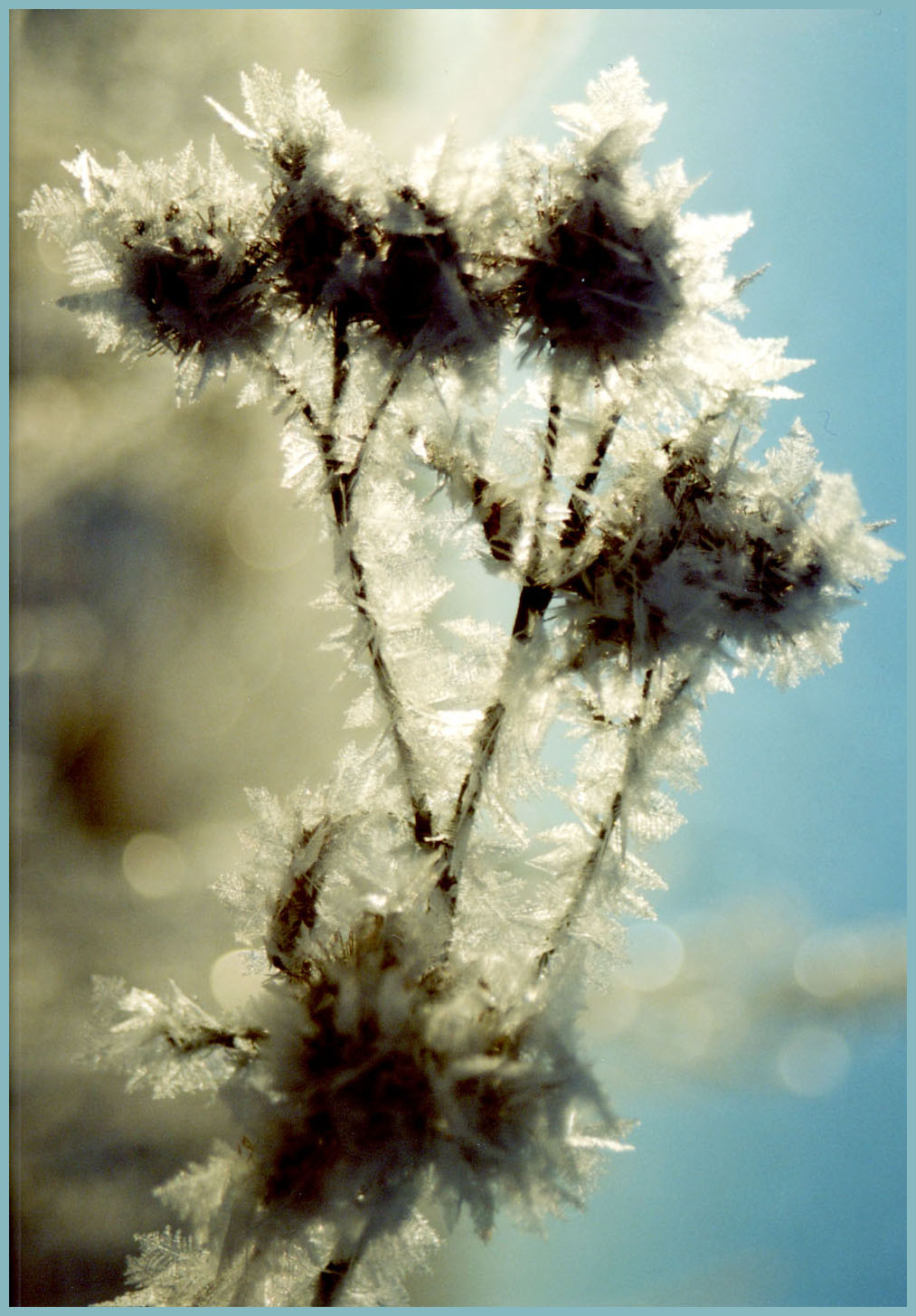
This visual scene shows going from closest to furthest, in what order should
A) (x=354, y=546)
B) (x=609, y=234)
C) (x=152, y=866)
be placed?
1. (x=609, y=234)
2. (x=354, y=546)
3. (x=152, y=866)

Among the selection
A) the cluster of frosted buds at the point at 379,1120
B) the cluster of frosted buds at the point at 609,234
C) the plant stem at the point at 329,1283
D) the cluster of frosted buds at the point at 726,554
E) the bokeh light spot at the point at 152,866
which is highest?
the cluster of frosted buds at the point at 609,234

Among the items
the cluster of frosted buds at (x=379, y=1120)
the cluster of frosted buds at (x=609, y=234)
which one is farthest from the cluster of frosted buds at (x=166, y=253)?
the cluster of frosted buds at (x=379, y=1120)

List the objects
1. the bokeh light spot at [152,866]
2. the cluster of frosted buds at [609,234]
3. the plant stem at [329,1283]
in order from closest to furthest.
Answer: the cluster of frosted buds at [609,234]
the plant stem at [329,1283]
the bokeh light spot at [152,866]

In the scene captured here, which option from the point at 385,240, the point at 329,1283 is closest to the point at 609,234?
the point at 385,240

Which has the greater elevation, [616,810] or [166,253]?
[166,253]

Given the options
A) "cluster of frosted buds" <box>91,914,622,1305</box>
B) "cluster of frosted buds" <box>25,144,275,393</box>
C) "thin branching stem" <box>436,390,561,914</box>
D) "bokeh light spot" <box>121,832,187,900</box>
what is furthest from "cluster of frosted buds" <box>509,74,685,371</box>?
"bokeh light spot" <box>121,832,187,900</box>

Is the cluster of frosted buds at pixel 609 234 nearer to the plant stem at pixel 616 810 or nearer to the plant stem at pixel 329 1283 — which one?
the plant stem at pixel 616 810

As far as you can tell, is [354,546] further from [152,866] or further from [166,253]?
[152,866]

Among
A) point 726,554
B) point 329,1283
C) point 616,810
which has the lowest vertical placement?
point 329,1283

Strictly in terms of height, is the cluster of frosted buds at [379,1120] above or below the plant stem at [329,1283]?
above

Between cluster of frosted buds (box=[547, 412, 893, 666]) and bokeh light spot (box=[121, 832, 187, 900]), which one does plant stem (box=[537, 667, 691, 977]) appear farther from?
bokeh light spot (box=[121, 832, 187, 900])

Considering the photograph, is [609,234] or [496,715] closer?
[609,234]

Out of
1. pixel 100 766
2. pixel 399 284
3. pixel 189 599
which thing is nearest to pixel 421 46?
pixel 399 284
